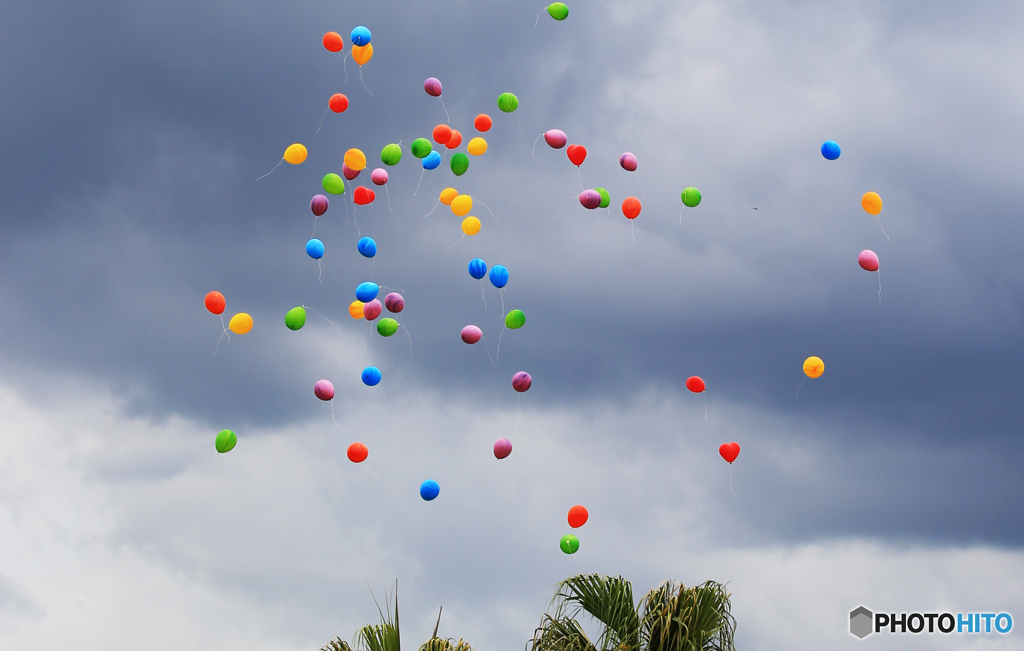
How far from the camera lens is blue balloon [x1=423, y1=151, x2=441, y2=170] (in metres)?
13.0

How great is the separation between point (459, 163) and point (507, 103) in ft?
4.53

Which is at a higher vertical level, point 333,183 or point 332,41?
point 332,41

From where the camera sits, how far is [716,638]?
1080 centimetres

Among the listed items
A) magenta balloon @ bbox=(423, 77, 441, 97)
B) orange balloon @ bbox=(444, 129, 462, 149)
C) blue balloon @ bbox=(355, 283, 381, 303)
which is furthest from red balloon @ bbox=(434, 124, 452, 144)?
blue balloon @ bbox=(355, 283, 381, 303)

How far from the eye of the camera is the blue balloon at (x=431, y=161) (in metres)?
13.0

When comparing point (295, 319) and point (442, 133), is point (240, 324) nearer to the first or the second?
point (295, 319)

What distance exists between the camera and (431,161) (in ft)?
42.6

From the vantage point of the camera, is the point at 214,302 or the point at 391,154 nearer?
the point at 214,302

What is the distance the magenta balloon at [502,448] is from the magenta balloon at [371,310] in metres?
2.47

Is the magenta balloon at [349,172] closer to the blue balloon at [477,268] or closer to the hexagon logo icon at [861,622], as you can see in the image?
the blue balloon at [477,268]

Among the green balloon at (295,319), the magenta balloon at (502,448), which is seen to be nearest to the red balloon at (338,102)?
the green balloon at (295,319)

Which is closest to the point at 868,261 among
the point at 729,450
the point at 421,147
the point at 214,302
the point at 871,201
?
the point at 871,201

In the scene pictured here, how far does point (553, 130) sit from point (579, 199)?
3.47ft

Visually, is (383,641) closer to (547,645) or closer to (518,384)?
(547,645)
